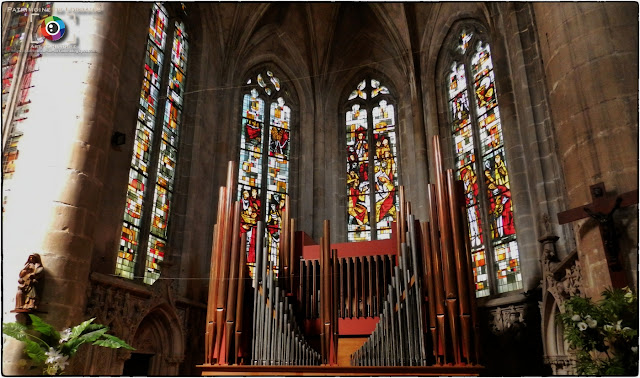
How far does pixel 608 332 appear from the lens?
5059 millimetres

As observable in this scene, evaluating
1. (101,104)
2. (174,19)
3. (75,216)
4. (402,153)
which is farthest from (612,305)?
(174,19)

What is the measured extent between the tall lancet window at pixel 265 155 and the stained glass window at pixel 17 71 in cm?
608

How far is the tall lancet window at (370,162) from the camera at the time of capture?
15.1 m

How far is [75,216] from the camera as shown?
A: 25.1 feet

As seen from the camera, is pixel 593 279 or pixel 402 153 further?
pixel 402 153

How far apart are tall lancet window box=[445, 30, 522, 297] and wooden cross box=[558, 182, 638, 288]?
558cm

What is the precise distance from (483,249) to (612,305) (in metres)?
7.11

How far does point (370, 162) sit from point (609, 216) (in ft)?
33.9

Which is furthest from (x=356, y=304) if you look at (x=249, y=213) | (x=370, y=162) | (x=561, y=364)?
(x=370, y=162)

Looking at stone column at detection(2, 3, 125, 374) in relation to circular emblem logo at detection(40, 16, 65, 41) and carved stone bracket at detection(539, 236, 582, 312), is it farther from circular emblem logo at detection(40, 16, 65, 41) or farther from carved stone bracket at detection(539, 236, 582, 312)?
carved stone bracket at detection(539, 236, 582, 312)

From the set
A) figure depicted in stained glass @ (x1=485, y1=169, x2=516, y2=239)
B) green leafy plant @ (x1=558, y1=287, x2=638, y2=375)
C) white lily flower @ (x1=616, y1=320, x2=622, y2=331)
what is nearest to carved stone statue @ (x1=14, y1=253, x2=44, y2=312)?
green leafy plant @ (x1=558, y1=287, x2=638, y2=375)

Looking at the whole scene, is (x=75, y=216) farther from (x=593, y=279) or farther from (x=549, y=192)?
(x=549, y=192)

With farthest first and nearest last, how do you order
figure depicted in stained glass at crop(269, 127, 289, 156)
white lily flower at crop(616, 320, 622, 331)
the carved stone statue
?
figure depicted in stained glass at crop(269, 127, 289, 156) → the carved stone statue → white lily flower at crop(616, 320, 622, 331)

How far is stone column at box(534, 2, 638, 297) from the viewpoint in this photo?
607 centimetres
